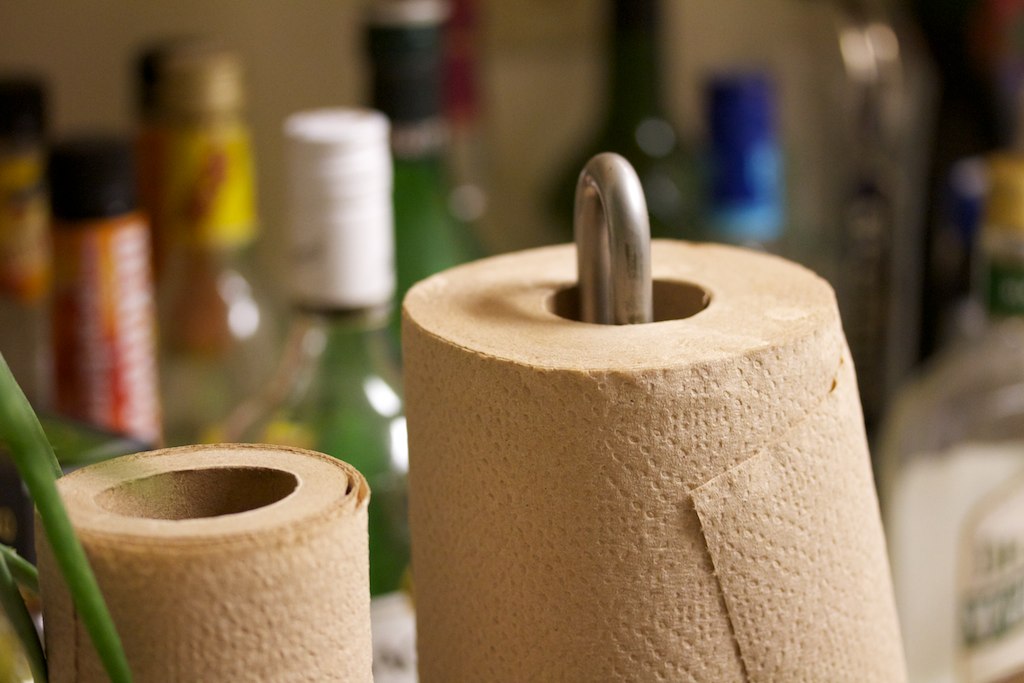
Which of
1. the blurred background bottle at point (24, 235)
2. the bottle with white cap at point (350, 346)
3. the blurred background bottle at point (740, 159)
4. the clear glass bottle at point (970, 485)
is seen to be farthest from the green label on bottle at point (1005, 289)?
the blurred background bottle at point (24, 235)

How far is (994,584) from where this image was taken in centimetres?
47

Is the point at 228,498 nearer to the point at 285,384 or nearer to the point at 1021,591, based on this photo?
the point at 285,384

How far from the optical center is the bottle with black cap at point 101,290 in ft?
1.43

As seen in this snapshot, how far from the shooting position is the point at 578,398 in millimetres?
188

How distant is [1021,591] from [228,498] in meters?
0.37

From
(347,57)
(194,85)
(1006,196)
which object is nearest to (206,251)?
(194,85)

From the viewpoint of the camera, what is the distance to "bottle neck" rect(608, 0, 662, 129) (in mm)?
651

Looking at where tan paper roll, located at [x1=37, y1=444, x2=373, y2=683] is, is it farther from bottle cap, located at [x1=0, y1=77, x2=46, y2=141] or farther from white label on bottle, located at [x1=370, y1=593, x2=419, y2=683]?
bottle cap, located at [x1=0, y1=77, x2=46, y2=141]

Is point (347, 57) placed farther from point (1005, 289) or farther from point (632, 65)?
point (1005, 289)

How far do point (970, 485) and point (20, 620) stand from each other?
430 mm

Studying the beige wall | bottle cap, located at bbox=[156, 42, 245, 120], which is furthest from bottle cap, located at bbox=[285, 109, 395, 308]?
the beige wall

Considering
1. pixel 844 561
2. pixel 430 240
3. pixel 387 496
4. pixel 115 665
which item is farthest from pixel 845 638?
pixel 430 240

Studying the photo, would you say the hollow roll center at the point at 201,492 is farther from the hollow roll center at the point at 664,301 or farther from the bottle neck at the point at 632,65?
the bottle neck at the point at 632,65

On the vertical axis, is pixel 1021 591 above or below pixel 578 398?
below
